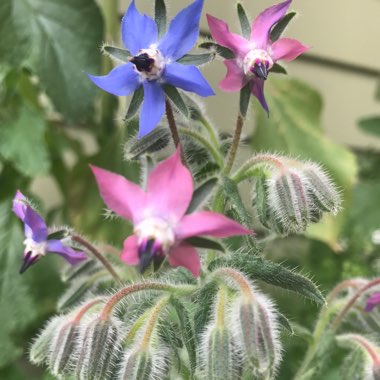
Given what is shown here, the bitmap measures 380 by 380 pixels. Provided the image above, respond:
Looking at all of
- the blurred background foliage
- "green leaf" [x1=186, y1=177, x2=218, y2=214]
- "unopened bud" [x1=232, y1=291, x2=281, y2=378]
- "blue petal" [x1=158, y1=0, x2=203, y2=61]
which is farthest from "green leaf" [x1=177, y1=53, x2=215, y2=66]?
the blurred background foliage

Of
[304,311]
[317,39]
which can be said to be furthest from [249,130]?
[304,311]

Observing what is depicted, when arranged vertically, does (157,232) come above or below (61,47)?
below

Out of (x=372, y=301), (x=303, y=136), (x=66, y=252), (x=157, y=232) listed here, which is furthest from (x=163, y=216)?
(x=303, y=136)

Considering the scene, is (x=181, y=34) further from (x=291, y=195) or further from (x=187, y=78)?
(x=291, y=195)

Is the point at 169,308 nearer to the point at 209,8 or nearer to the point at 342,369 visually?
the point at 342,369

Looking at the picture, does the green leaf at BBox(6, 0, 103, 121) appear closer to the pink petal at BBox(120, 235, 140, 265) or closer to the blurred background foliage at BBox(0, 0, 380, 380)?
the blurred background foliage at BBox(0, 0, 380, 380)

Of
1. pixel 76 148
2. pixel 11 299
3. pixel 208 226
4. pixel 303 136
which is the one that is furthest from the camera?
pixel 76 148

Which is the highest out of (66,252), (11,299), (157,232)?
(157,232)
